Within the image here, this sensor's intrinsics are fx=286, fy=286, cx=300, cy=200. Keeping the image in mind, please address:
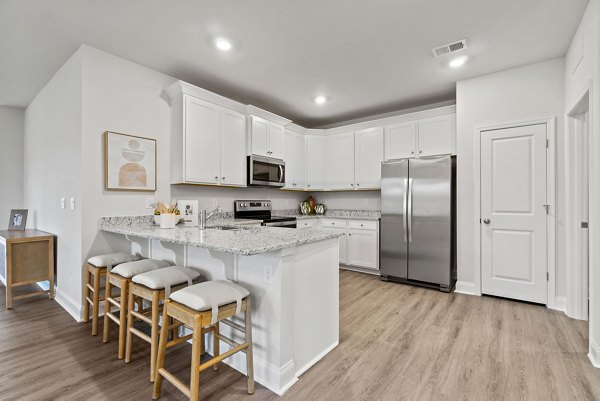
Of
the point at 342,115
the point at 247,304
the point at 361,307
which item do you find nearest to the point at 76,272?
the point at 247,304

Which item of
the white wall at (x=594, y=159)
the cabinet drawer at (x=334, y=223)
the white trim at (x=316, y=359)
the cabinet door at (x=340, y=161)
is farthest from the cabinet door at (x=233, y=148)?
the white wall at (x=594, y=159)

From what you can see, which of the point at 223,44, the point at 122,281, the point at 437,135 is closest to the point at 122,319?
the point at 122,281

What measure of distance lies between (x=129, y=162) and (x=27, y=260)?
64.9 inches

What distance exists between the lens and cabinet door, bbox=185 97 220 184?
319 centimetres

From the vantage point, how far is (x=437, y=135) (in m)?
3.88

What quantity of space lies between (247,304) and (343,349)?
3.16 ft

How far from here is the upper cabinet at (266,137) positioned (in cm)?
394

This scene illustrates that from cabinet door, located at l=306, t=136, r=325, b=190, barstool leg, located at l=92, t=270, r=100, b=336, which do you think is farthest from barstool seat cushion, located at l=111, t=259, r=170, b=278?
cabinet door, located at l=306, t=136, r=325, b=190

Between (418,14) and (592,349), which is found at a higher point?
(418,14)

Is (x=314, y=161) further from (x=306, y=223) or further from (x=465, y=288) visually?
(x=465, y=288)

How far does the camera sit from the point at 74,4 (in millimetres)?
2152

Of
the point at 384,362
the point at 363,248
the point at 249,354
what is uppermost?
the point at 363,248

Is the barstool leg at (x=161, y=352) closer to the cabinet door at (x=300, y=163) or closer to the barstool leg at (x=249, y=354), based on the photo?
the barstool leg at (x=249, y=354)

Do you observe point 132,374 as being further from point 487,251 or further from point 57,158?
point 487,251
